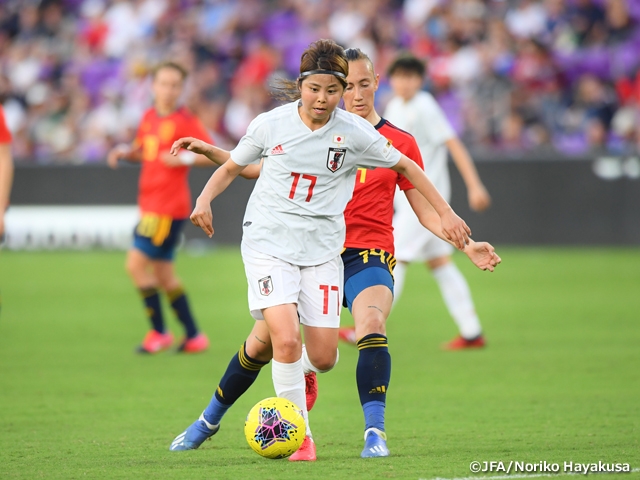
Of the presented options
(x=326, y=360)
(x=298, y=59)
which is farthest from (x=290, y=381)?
(x=298, y=59)

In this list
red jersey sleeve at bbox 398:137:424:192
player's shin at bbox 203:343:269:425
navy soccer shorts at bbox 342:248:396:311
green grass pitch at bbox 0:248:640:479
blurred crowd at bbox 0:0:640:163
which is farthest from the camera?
blurred crowd at bbox 0:0:640:163

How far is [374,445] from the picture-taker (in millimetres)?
5348

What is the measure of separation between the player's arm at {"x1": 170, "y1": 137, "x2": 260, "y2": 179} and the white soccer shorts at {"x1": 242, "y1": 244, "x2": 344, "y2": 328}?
1.61 feet

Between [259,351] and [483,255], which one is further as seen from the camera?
[259,351]

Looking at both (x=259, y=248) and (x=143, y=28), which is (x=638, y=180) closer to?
(x=143, y=28)

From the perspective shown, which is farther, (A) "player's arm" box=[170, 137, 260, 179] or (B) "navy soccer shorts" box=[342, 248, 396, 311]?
(B) "navy soccer shorts" box=[342, 248, 396, 311]

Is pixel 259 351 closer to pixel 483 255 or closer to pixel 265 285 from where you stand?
pixel 265 285

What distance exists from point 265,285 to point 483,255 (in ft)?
3.85

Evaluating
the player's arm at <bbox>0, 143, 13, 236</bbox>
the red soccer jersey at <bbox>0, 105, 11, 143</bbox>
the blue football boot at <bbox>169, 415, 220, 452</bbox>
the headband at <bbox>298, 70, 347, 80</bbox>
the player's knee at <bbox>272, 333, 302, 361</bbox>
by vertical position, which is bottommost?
the blue football boot at <bbox>169, 415, 220, 452</bbox>

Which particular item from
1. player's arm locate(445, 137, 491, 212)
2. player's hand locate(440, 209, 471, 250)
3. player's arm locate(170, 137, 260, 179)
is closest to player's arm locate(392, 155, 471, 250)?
player's hand locate(440, 209, 471, 250)

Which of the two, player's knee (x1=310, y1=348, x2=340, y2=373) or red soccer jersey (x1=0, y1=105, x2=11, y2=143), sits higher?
red soccer jersey (x1=0, y1=105, x2=11, y2=143)

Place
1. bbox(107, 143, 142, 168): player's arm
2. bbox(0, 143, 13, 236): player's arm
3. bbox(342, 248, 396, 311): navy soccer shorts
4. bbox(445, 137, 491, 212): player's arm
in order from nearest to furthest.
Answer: bbox(342, 248, 396, 311): navy soccer shorts
bbox(0, 143, 13, 236): player's arm
bbox(107, 143, 142, 168): player's arm
bbox(445, 137, 491, 212): player's arm

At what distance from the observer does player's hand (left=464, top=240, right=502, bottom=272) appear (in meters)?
5.39

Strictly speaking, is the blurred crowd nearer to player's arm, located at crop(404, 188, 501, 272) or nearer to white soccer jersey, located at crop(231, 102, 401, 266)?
→ player's arm, located at crop(404, 188, 501, 272)
